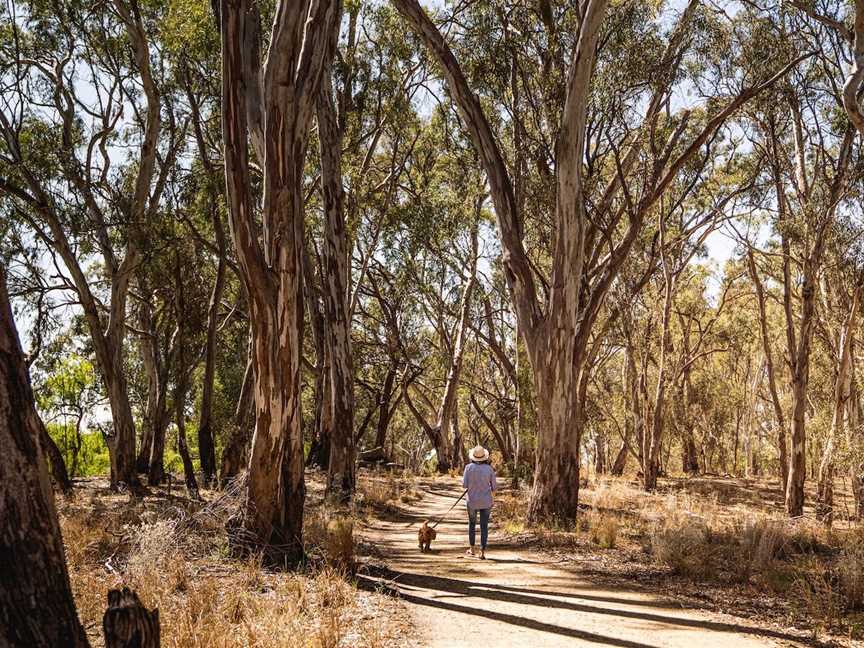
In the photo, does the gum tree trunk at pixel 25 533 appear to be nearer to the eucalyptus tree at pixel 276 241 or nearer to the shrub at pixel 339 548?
the shrub at pixel 339 548

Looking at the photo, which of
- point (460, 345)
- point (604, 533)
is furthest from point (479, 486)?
point (460, 345)

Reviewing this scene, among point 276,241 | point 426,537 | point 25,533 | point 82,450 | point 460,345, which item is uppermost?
point 460,345

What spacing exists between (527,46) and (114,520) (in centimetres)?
1134

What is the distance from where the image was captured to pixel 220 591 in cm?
555

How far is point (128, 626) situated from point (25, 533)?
2.23ft

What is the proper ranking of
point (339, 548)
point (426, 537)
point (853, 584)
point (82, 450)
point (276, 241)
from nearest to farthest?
point (853, 584)
point (339, 548)
point (276, 241)
point (426, 537)
point (82, 450)

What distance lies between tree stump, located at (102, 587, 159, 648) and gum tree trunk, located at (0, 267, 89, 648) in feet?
1.09

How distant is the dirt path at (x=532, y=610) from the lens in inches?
201

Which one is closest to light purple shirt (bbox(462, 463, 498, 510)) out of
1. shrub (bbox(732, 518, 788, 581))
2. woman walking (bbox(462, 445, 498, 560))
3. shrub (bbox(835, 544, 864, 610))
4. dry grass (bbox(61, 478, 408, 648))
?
woman walking (bbox(462, 445, 498, 560))

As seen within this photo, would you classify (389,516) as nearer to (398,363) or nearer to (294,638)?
(294,638)

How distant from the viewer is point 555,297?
1039 cm

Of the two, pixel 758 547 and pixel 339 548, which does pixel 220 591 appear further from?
pixel 758 547

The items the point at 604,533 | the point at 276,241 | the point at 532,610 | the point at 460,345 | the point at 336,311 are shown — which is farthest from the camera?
the point at 460,345

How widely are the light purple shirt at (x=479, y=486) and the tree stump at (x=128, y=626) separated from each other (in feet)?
19.4
